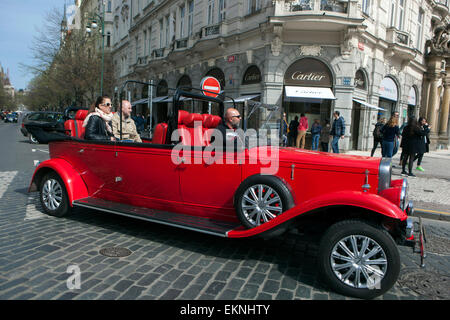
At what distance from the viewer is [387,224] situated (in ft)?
→ 9.75

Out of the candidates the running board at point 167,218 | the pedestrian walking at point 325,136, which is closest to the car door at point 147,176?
the running board at point 167,218

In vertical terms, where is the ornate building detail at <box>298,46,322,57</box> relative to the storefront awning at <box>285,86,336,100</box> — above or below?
above

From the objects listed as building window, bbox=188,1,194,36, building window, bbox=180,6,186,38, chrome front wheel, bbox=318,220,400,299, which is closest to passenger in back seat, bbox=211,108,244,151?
chrome front wheel, bbox=318,220,400,299

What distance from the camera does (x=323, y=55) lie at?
15.1 meters

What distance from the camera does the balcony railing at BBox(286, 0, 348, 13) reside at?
46.1 feet

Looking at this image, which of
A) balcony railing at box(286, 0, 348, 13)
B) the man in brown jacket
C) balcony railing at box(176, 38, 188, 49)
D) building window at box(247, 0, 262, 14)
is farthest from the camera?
balcony railing at box(176, 38, 188, 49)

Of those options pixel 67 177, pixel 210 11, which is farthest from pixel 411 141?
pixel 210 11

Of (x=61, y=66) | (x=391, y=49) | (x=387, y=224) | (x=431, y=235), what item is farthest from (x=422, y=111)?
(x=61, y=66)

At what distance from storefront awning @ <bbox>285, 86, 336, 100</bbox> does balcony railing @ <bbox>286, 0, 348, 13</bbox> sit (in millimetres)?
3480

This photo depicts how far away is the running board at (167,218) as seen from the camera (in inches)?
132

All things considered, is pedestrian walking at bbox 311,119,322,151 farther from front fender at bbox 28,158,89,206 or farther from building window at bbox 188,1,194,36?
building window at bbox 188,1,194,36

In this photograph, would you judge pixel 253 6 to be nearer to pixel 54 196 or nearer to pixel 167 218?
pixel 54 196

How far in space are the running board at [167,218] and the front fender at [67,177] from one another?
0.52 feet
